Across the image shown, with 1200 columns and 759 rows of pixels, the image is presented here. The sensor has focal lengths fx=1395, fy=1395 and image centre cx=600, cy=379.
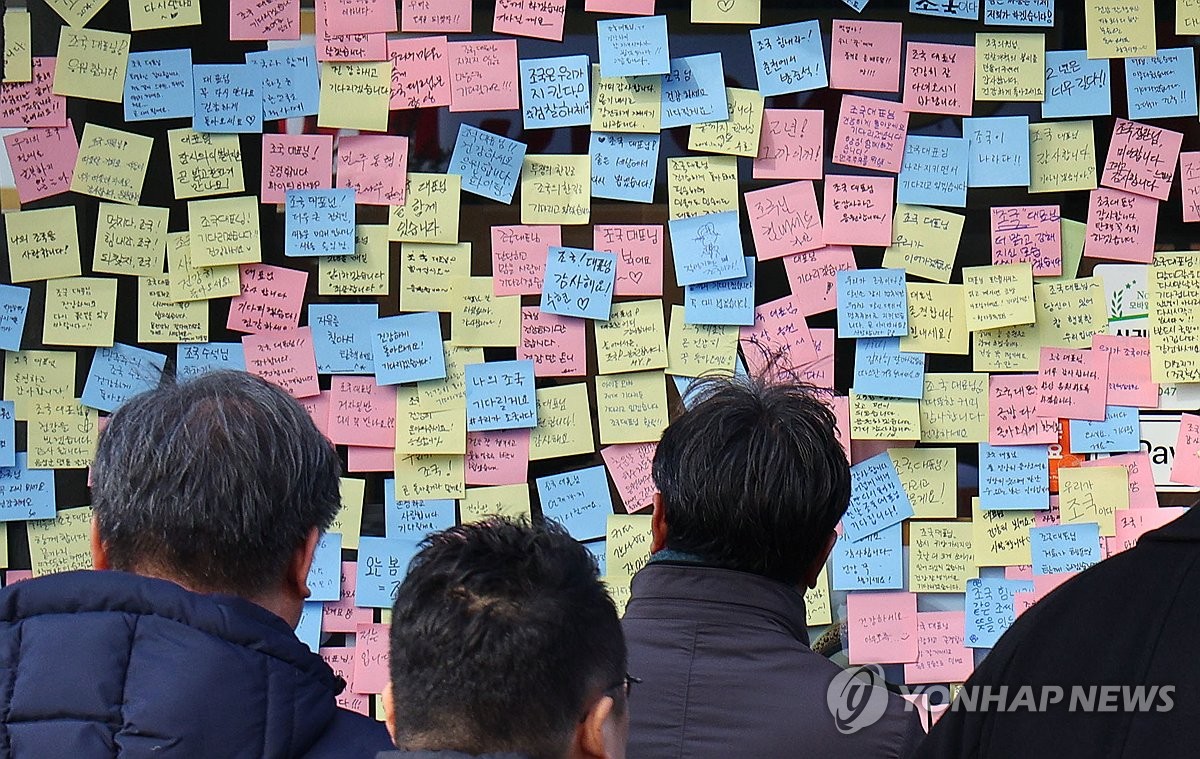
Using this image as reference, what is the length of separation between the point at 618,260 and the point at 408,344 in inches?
21.1

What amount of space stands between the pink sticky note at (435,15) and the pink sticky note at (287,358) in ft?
2.51

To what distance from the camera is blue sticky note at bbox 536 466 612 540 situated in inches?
131

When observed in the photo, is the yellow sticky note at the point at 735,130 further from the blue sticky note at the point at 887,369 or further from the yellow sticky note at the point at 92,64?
the yellow sticky note at the point at 92,64

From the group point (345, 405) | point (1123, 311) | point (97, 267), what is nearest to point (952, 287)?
point (1123, 311)

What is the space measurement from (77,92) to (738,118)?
5.13ft

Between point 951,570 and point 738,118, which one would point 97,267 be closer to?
point 738,118

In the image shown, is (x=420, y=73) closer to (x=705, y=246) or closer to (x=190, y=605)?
(x=705, y=246)

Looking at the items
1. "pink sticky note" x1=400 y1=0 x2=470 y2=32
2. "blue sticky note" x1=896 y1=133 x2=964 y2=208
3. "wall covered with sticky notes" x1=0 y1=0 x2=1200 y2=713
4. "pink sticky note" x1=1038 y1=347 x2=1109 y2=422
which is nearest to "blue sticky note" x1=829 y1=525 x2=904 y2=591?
Result: "wall covered with sticky notes" x1=0 y1=0 x2=1200 y2=713

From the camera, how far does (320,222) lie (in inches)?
130

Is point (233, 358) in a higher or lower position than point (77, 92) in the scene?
lower

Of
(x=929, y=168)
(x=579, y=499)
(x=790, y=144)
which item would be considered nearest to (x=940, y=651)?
(x=579, y=499)

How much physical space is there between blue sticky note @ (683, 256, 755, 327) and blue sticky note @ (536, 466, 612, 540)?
43 centimetres

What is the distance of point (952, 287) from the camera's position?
10.9 feet

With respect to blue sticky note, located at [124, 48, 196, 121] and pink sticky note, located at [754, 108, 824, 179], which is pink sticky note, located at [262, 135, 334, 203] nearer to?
blue sticky note, located at [124, 48, 196, 121]
